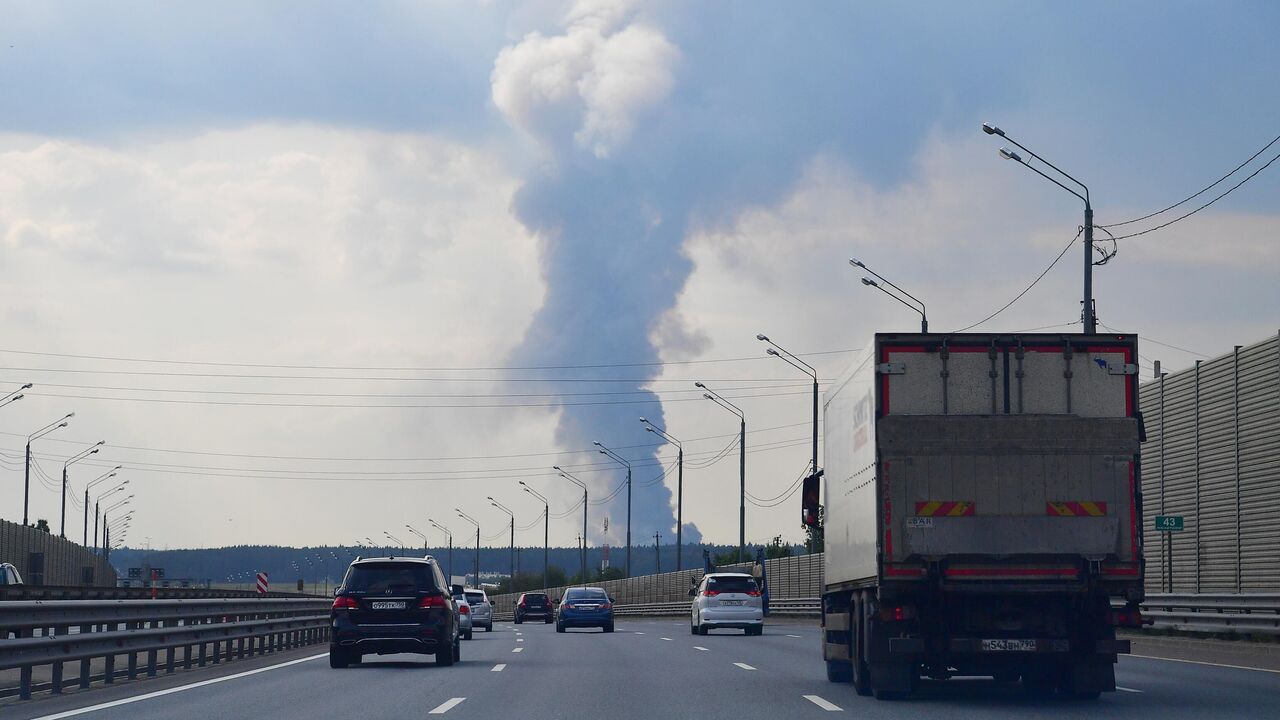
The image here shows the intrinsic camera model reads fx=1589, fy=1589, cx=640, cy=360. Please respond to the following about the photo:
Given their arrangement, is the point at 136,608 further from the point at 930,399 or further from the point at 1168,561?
the point at 1168,561

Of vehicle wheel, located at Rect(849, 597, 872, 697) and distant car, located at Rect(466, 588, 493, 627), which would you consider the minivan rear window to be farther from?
vehicle wheel, located at Rect(849, 597, 872, 697)

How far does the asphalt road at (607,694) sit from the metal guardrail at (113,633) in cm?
45

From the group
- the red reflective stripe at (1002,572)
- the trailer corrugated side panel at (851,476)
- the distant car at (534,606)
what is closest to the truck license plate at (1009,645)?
the red reflective stripe at (1002,572)

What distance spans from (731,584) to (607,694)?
24.3 m

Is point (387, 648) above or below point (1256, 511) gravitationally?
below

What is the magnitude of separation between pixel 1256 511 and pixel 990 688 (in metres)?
17.8

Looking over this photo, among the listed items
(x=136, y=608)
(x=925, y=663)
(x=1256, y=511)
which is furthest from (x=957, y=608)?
(x=1256, y=511)

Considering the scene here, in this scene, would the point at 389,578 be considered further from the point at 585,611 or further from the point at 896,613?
the point at 585,611

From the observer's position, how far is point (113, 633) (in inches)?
695

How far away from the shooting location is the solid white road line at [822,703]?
1451cm

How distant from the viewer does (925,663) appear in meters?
15.7

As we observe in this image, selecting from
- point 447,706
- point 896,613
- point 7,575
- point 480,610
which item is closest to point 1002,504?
point 896,613

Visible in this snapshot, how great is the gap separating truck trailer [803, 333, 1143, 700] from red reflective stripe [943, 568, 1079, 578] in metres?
0.01

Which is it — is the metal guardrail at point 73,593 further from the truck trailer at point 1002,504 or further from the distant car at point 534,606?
the truck trailer at point 1002,504
